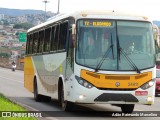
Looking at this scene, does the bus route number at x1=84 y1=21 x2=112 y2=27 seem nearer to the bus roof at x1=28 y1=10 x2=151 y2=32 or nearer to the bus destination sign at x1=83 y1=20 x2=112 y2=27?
the bus destination sign at x1=83 y1=20 x2=112 y2=27

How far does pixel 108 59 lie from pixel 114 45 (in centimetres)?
47

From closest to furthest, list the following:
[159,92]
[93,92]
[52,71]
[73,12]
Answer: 1. [93,92]
2. [73,12]
3. [52,71]
4. [159,92]

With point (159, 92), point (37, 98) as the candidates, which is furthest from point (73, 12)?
point (159, 92)

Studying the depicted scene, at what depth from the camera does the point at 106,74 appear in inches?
613

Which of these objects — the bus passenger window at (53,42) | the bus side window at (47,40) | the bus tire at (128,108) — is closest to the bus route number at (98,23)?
the bus tire at (128,108)

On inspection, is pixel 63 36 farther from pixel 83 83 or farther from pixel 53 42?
pixel 83 83

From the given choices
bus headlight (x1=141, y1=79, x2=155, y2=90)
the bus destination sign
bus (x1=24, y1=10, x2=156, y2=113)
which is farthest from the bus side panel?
bus headlight (x1=141, y1=79, x2=155, y2=90)

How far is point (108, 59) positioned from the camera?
15766 mm

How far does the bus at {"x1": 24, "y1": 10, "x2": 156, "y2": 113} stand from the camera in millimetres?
15531

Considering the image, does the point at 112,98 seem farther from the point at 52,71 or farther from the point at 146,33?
the point at 52,71

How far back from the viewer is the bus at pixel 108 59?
1553cm

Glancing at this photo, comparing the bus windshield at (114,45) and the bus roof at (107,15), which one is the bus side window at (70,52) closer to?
the bus windshield at (114,45)

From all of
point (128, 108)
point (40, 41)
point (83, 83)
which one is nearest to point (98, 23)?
point (83, 83)

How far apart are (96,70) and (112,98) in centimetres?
86
